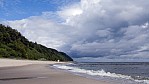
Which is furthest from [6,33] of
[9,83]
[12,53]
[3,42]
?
[9,83]

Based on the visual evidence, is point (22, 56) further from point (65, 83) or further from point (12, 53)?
point (65, 83)

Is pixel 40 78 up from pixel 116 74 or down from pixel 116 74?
down

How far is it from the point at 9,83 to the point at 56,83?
3245 mm

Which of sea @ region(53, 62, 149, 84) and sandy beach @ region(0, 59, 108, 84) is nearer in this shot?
sandy beach @ region(0, 59, 108, 84)

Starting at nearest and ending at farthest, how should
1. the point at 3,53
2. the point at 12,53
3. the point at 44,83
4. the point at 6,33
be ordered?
the point at 44,83 < the point at 3,53 < the point at 12,53 < the point at 6,33

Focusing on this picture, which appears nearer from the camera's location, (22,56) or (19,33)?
(22,56)

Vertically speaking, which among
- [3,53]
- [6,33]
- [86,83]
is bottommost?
[86,83]

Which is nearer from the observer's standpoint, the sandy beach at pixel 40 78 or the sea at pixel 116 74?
the sandy beach at pixel 40 78

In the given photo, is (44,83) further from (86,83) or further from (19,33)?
(19,33)

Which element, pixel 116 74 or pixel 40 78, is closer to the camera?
pixel 40 78

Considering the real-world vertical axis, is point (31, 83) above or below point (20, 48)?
below

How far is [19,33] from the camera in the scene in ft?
503

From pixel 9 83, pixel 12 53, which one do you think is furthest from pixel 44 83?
pixel 12 53

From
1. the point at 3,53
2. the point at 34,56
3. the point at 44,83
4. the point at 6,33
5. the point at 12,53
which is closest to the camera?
the point at 44,83
